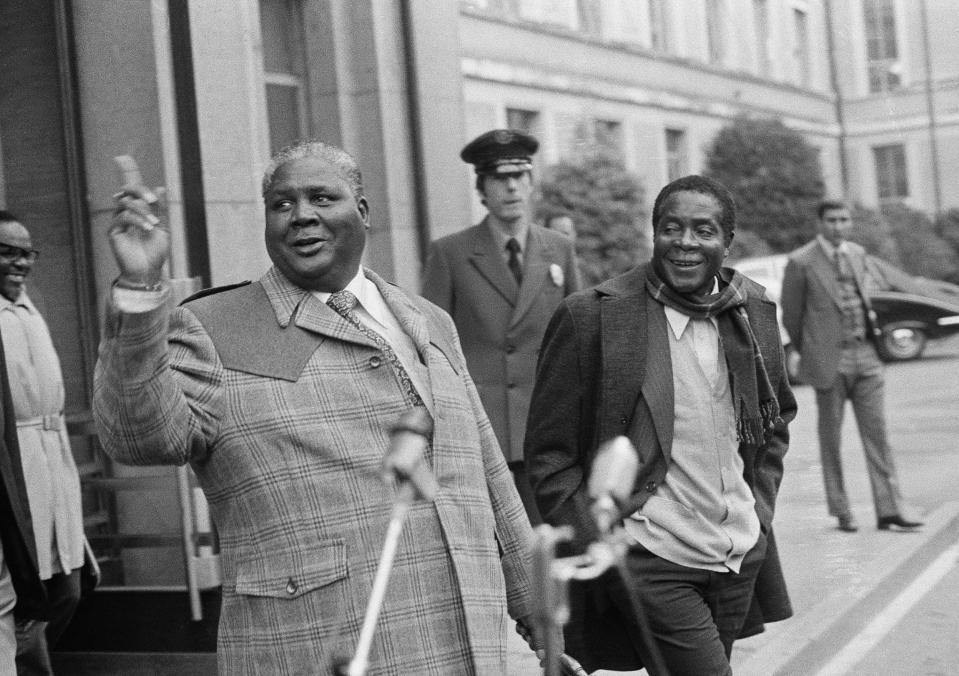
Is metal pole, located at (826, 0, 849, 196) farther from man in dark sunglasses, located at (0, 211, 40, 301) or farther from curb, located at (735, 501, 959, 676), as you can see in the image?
man in dark sunglasses, located at (0, 211, 40, 301)

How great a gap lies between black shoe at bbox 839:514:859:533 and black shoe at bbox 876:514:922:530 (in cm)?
16

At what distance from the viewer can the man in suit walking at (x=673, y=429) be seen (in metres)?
4.43

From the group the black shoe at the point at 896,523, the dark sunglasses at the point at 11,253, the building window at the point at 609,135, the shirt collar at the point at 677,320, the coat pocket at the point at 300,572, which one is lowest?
the black shoe at the point at 896,523

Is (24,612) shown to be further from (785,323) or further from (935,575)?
(785,323)

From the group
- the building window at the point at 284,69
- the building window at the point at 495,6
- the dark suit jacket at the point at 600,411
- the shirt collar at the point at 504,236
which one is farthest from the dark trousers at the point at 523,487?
the building window at the point at 495,6

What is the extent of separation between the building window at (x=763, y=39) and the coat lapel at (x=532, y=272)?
94.8ft

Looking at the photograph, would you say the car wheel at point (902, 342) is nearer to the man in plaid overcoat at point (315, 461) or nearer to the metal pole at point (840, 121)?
the metal pole at point (840, 121)

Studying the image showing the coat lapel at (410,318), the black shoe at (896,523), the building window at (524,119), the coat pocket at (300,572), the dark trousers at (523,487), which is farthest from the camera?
the building window at (524,119)

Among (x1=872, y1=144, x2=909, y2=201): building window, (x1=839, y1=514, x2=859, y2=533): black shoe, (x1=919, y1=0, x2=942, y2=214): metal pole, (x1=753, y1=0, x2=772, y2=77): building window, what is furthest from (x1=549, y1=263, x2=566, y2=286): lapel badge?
(x1=872, y1=144, x2=909, y2=201): building window


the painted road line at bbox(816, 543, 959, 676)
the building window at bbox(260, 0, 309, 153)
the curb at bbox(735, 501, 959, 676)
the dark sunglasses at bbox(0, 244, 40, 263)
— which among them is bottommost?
the painted road line at bbox(816, 543, 959, 676)

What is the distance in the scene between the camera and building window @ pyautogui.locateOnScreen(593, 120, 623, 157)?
86.2ft

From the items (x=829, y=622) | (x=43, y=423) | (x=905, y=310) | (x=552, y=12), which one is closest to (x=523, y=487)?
(x=829, y=622)

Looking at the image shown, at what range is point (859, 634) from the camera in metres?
7.79

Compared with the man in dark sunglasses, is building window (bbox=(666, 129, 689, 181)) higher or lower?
higher
